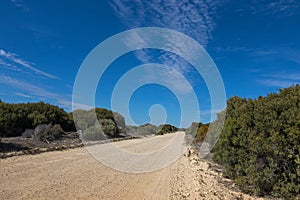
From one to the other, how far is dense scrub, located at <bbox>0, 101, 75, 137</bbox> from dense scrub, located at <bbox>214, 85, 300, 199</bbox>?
18.7m

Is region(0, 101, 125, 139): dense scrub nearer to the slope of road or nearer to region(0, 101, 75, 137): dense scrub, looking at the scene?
region(0, 101, 75, 137): dense scrub

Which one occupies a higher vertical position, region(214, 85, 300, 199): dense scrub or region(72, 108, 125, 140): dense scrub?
region(72, 108, 125, 140): dense scrub

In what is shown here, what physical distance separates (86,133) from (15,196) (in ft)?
70.5

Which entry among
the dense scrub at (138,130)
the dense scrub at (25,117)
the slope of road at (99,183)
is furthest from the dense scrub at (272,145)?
the dense scrub at (138,130)

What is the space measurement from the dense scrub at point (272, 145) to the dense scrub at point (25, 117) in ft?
61.2

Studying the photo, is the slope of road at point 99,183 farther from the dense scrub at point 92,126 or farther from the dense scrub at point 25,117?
the dense scrub at point 92,126

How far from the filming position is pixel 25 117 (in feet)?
83.6

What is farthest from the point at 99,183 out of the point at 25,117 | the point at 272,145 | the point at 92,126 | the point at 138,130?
the point at 138,130

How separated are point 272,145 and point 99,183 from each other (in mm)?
5381

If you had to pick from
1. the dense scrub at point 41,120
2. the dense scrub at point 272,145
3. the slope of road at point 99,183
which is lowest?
the slope of road at point 99,183

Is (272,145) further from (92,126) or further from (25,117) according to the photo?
(92,126)

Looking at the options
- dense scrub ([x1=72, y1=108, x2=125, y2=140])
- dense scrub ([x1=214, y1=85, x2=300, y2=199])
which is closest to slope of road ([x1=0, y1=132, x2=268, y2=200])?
dense scrub ([x1=214, y1=85, x2=300, y2=199])

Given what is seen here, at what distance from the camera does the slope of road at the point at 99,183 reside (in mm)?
7449

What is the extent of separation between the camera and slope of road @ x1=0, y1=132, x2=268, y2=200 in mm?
7449
